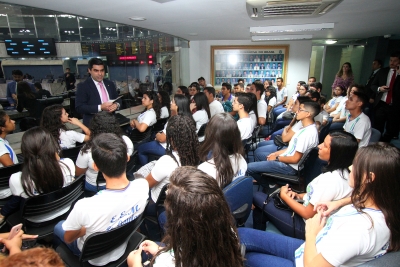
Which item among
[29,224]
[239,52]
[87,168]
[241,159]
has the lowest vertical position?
[29,224]

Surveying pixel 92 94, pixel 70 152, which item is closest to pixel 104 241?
A: pixel 70 152

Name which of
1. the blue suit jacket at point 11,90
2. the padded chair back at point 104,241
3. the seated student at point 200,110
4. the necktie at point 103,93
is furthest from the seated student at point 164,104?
the padded chair back at point 104,241

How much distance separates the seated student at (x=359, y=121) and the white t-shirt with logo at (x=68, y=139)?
3441mm

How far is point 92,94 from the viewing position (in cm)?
299

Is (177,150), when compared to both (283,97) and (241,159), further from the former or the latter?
(283,97)

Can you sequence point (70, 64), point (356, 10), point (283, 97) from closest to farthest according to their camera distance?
1. point (356, 10)
2. point (70, 64)
3. point (283, 97)

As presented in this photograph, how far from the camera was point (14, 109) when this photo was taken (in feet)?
14.4

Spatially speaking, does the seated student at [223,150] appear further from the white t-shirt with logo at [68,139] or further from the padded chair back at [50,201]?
the white t-shirt with logo at [68,139]

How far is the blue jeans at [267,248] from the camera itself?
1.27 m

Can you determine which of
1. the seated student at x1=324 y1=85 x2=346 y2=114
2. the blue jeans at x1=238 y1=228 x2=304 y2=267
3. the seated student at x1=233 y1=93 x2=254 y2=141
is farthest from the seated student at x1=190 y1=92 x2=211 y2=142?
the seated student at x1=324 y1=85 x2=346 y2=114

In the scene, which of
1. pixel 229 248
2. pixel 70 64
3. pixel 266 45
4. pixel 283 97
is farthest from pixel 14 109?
pixel 266 45

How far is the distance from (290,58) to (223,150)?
7.07m

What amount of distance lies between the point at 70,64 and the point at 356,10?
5530mm

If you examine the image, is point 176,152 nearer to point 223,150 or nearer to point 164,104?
point 223,150
